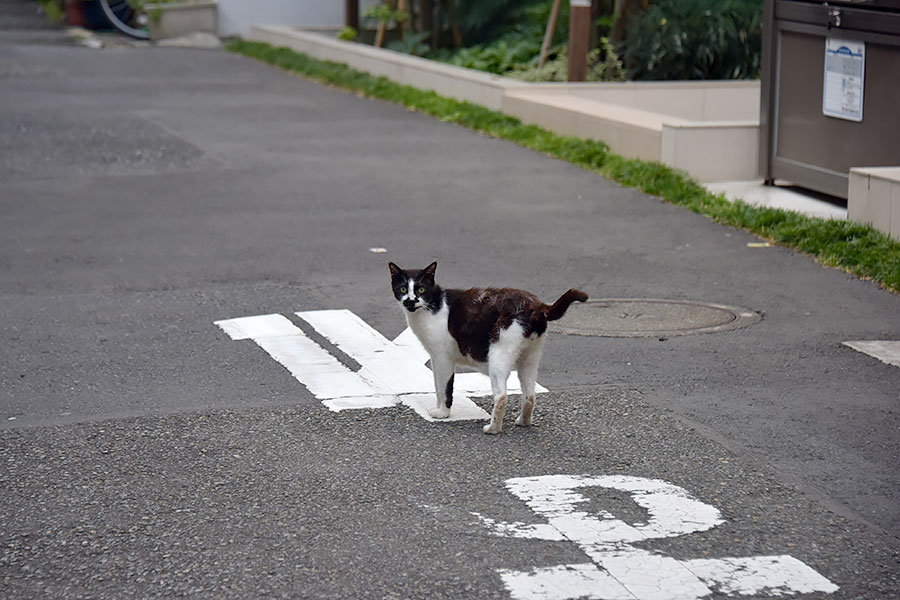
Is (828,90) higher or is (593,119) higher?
(828,90)

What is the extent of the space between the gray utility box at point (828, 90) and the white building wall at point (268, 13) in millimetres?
20237

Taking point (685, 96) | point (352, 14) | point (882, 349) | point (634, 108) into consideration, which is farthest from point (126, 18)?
point (882, 349)

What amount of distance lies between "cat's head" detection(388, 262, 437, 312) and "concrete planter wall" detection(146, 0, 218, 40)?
87.5 ft

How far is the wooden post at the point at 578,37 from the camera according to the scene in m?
16.9

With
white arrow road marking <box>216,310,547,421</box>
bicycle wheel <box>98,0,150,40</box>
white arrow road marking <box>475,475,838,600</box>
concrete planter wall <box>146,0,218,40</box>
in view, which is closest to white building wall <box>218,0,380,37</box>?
concrete planter wall <box>146,0,218,40</box>

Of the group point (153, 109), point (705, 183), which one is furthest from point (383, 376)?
point (153, 109)

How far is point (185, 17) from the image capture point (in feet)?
103

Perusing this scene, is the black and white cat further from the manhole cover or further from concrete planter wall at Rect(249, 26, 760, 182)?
concrete planter wall at Rect(249, 26, 760, 182)

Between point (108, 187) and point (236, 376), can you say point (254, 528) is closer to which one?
point (236, 376)

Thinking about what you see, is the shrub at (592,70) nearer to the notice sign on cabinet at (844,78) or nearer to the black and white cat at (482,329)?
the notice sign on cabinet at (844,78)

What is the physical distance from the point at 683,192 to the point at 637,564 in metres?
7.89

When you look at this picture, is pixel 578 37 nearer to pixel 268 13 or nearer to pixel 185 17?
→ pixel 268 13

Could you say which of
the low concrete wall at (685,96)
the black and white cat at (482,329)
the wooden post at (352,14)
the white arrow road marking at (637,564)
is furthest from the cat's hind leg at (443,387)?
the wooden post at (352,14)

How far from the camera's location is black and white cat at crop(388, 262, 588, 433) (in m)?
5.74
